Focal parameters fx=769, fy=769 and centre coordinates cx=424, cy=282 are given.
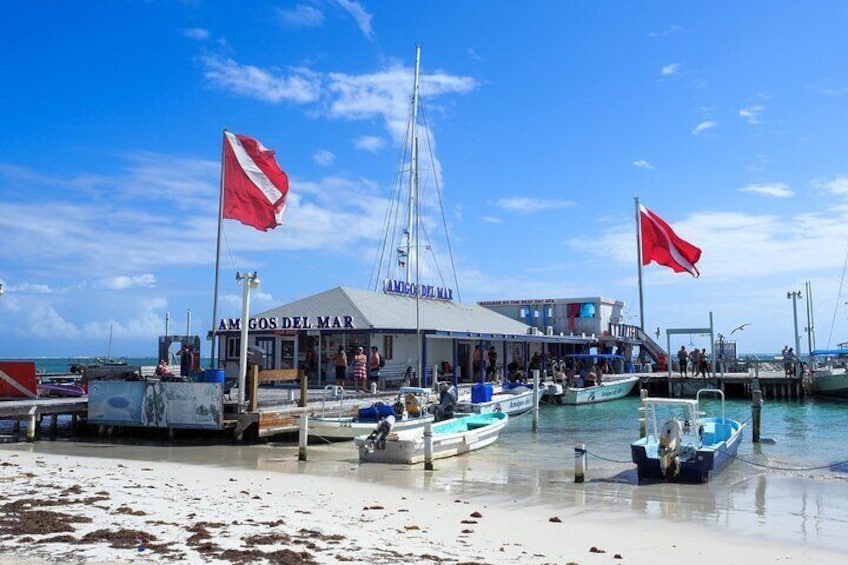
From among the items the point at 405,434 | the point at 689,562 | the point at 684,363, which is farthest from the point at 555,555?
the point at 684,363

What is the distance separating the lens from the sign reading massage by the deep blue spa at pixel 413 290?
42338 millimetres

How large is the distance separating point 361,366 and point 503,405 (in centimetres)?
655

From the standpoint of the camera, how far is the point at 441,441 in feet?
66.6

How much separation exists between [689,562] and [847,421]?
94.2 ft

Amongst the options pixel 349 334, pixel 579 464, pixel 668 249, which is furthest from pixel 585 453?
pixel 668 249

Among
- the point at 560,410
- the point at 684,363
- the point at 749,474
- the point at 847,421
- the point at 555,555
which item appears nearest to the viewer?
the point at 555,555

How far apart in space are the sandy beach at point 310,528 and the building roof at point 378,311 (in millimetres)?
18755

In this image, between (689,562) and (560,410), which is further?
(560,410)

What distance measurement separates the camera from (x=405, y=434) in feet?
65.2

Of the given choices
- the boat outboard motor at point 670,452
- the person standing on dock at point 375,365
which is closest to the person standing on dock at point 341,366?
the person standing on dock at point 375,365

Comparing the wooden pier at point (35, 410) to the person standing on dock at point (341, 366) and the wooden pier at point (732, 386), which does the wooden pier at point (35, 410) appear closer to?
the person standing on dock at point (341, 366)

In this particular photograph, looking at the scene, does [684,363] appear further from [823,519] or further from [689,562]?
[689,562]

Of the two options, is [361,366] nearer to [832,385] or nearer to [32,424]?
[32,424]

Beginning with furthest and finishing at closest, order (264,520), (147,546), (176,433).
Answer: (176,433)
(264,520)
(147,546)
